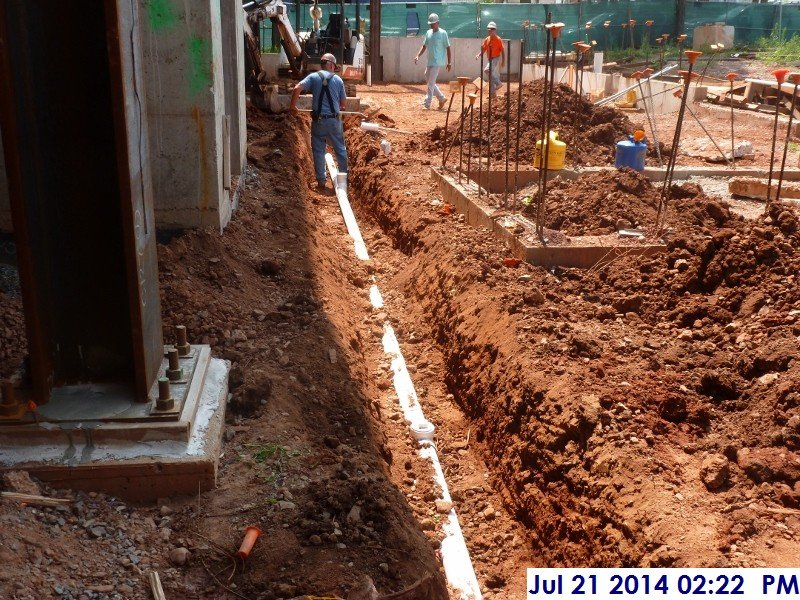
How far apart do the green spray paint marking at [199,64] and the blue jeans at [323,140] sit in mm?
4822

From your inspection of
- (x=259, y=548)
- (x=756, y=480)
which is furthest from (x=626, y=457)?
(x=259, y=548)

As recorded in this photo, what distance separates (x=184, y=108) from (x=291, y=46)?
30.7 feet

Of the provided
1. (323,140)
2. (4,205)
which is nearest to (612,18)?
(323,140)

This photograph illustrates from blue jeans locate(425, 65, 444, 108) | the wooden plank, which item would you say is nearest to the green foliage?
blue jeans locate(425, 65, 444, 108)

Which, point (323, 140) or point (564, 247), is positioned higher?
point (323, 140)

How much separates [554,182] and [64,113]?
749 centimetres

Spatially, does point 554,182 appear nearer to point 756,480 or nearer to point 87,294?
point 756,480

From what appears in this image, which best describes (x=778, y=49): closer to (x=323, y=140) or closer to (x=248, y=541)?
(x=323, y=140)

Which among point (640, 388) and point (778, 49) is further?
point (778, 49)

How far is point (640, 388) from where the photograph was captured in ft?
18.0

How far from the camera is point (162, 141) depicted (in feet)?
23.0

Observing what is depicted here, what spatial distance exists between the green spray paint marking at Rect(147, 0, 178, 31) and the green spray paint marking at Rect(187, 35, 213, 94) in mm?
210

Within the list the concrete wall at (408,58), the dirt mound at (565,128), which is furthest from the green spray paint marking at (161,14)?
the concrete wall at (408,58)

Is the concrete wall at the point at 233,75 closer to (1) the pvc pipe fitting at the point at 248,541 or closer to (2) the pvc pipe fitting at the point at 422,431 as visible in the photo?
(2) the pvc pipe fitting at the point at 422,431
